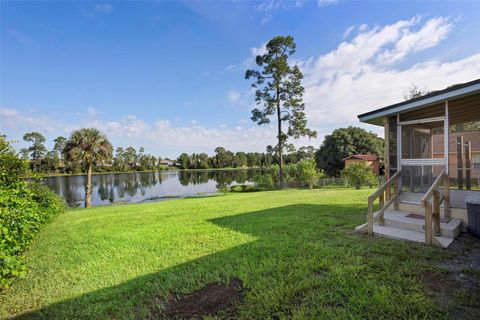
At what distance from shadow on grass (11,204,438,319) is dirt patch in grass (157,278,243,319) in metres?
0.09

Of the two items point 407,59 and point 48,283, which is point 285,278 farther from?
point 407,59

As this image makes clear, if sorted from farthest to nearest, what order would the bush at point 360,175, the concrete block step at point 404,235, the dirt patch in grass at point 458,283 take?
the bush at point 360,175
the concrete block step at point 404,235
the dirt patch in grass at point 458,283

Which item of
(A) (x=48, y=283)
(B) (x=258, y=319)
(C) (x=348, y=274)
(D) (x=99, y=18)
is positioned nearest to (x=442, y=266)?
(C) (x=348, y=274)

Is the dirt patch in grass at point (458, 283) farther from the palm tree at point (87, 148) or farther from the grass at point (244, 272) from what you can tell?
the palm tree at point (87, 148)

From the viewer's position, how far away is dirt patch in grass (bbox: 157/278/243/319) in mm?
2422

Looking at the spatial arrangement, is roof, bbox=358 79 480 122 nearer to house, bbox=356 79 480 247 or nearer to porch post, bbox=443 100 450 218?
house, bbox=356 79 480 247

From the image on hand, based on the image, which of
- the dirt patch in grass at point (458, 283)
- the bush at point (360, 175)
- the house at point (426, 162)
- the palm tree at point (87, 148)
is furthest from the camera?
the palm tree at point (87, 148)

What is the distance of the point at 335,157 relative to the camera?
119 feet

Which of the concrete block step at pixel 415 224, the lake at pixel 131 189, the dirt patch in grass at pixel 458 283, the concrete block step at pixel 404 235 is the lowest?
the lake at pixel 131 189

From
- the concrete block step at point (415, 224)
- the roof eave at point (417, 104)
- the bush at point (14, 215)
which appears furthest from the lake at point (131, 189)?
the concrete block step at point (415, 224)

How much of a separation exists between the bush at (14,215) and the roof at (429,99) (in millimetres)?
7527

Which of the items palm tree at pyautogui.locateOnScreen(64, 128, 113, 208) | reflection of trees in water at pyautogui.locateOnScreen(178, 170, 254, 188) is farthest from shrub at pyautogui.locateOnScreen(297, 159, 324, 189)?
palm tree at pyautogui.locateOnScreen(64, 128, 113, 208)

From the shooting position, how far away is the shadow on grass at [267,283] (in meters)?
2.37

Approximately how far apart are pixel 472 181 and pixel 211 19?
1220cm
